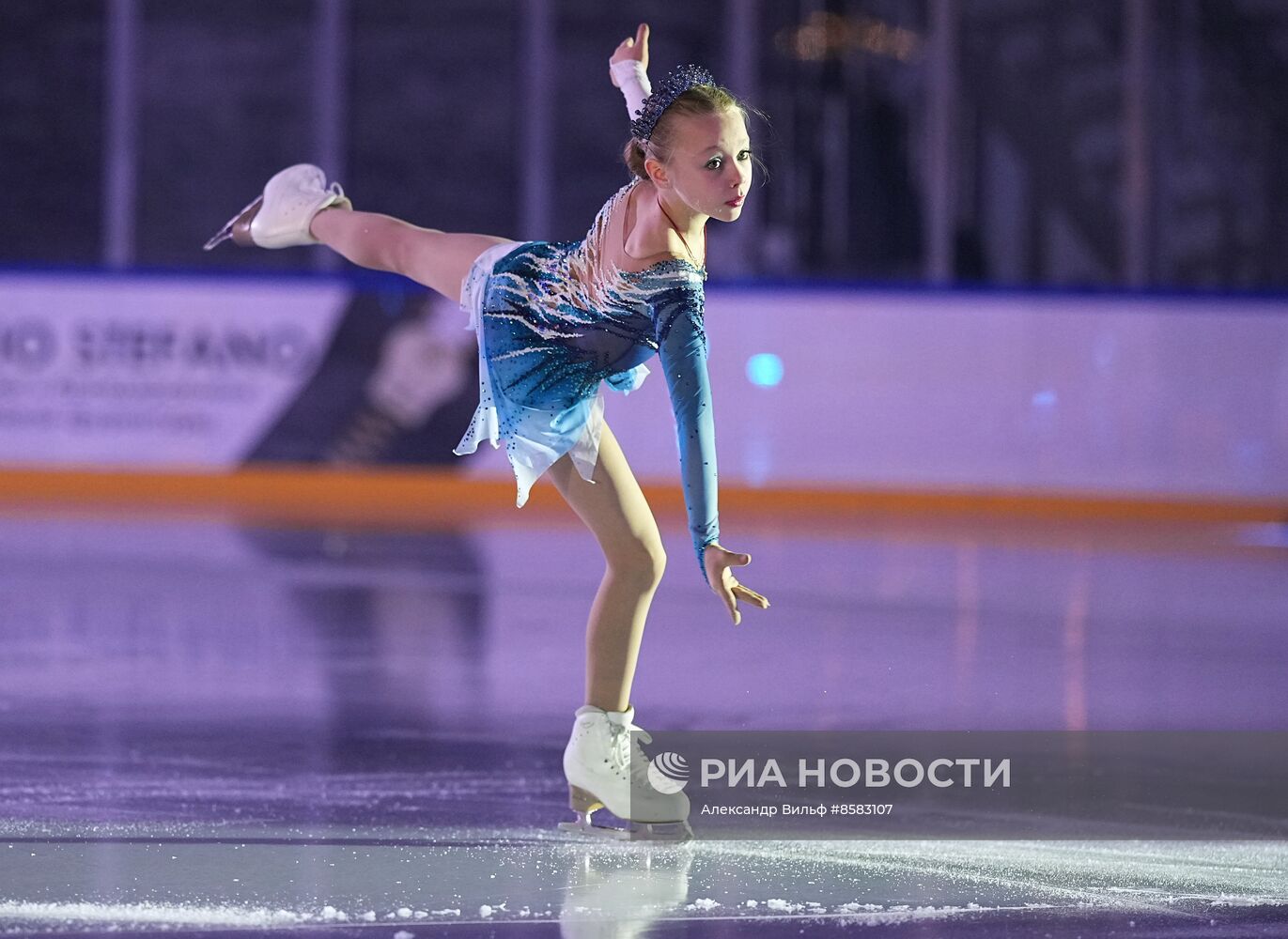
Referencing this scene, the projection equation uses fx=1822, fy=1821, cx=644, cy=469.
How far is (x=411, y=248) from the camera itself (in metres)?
3.38

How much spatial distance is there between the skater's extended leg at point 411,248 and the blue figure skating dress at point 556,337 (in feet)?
0.20

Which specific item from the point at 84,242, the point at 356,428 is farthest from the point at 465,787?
the point at 84,242

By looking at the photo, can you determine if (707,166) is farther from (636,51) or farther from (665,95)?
(636,51)

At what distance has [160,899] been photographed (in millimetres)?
2531

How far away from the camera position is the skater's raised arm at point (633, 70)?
3.29 m

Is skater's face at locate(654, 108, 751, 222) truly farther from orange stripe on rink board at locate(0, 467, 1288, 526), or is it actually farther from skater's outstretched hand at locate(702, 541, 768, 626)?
orange stripe on rink board at locate(0, 467, 1288, 526)

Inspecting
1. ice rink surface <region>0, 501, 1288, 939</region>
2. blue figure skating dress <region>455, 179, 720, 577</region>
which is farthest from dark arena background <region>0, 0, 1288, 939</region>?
blue figure skating dress <region>455, 179, 720, 577</region>

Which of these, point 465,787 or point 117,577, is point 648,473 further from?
point 465,787

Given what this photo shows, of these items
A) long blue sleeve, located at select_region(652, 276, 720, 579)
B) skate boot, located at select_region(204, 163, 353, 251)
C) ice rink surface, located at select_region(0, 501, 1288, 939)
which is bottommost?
ice rink surface, located at select_region(0, 501, 1288, 939)

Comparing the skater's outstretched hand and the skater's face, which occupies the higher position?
the skater's face

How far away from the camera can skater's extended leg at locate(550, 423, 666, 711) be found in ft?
10.2

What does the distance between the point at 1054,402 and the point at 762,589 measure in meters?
3.65

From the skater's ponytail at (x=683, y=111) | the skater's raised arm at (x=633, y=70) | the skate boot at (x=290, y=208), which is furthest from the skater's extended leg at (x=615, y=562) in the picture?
the skate boot at (x=290, y=208)

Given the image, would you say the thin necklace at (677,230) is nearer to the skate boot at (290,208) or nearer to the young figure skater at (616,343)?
the young figure skater at (616,343)
